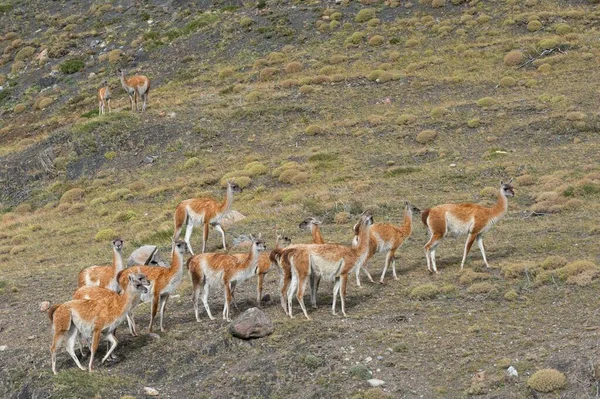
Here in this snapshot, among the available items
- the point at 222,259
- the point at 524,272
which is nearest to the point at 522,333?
the point at 524,272

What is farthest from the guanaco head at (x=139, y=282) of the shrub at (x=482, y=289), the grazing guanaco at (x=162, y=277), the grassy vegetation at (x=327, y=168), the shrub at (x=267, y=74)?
the shrub at (x=267, y=74)

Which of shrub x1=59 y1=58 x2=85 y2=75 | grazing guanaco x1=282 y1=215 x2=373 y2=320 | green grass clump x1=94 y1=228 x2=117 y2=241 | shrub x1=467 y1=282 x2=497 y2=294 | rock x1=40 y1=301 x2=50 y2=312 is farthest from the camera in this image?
shrub x1=59 y1=58 x2=85 y2=75

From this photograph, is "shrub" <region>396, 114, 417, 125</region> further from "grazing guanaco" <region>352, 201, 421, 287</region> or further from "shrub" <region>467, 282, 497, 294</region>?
"shrub" <region>467, 282, 497, 294</region>

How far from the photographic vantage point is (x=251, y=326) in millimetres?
14820

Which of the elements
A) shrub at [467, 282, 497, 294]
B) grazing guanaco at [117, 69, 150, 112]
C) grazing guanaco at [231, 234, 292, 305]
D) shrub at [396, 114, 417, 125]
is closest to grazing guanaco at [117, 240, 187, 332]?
grazing guanaco at [231, 234, 292, 305]

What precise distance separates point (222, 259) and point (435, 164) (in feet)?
62.3

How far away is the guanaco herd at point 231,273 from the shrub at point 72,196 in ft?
68.6

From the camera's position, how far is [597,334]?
13.1 meters

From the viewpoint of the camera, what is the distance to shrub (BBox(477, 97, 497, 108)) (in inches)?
1596

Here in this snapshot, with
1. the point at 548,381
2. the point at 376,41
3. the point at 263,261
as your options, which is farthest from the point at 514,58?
the point at 548,381

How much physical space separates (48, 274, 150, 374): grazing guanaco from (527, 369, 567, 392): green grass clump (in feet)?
23.4

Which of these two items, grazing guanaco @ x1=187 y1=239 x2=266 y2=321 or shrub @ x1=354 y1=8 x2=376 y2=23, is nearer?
grazing guanaco @ x1=187 y1=239 x2=266 y2=321

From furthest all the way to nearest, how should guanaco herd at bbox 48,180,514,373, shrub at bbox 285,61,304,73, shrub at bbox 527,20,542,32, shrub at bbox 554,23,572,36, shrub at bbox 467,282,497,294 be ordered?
shrub at bbox 285,61,304,73, shrub at bbox 527,20,542,32, shrub at bbox 554,23,572,36, shrub at bbox 467,282,497,294, guanaco herd at bbox 48,180,514,373

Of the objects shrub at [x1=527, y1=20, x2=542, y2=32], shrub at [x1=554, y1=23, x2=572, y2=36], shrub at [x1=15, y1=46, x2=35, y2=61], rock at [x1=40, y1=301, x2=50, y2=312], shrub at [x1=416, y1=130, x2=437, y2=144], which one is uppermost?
rock at [x1=40, y1=301, x2=50, y2=312]
